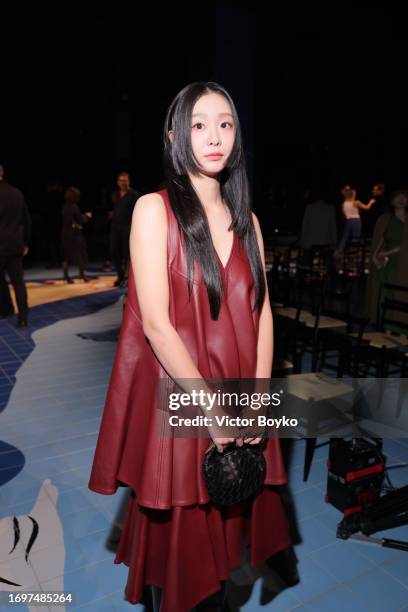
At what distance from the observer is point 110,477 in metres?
1.60

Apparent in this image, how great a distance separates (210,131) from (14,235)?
5298 millimetres

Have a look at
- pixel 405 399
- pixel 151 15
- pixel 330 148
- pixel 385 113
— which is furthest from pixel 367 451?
pixel 330 148

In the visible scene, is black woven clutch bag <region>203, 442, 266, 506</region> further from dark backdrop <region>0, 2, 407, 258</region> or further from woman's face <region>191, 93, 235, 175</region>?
dark backdrop <region>0, 2, 407, 258</region>

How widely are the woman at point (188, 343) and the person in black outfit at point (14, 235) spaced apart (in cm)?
507

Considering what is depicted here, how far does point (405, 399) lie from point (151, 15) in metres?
6.18

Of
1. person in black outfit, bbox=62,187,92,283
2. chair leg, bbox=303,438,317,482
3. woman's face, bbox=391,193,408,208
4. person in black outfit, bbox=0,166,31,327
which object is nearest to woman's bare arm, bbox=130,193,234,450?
chair leg, bbox=303,438,317,482

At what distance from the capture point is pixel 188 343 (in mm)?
1452

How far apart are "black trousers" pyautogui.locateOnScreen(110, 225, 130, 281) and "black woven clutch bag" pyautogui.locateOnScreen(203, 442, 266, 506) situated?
7149 millimetres

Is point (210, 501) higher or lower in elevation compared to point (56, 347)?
higher

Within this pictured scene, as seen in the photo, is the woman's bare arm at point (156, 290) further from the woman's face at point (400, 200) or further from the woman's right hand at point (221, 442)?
the woman's face at point (400, 200)

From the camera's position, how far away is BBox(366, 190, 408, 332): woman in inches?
221

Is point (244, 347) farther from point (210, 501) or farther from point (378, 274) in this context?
point (378, 274)

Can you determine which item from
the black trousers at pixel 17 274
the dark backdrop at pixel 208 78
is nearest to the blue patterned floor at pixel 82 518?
A: the black trousers at pixel 17 274

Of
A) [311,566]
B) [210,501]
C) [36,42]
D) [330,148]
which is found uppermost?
[36,42]
